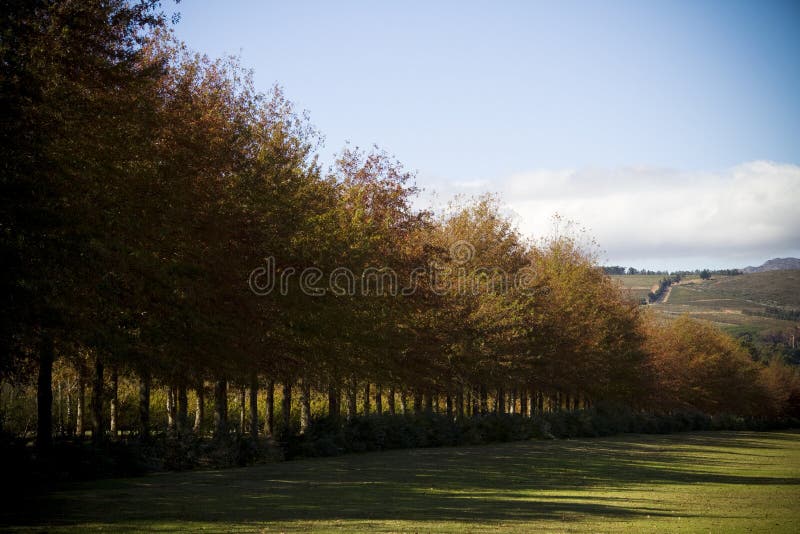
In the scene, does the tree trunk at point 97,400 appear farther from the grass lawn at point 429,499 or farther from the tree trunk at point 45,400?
the grass lawn at point 429,499

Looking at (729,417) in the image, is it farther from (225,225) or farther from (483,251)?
(225,225)

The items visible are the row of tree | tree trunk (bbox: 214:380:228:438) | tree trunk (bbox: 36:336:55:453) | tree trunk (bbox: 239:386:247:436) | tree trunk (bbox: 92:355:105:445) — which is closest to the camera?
the row of tree

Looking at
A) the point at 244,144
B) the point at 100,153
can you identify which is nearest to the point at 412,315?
the point at 244,144

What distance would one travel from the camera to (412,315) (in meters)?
47.8

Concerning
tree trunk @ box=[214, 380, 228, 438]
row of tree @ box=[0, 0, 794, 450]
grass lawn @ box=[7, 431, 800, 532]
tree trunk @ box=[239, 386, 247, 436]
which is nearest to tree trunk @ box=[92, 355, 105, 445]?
row of tree @ box=[0, 0, 794, 450]

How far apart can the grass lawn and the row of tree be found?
15.5 feet

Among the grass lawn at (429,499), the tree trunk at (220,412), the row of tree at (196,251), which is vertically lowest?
the grass lawn at (429,499)

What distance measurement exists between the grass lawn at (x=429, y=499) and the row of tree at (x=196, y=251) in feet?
15.5

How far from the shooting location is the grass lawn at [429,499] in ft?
56.8

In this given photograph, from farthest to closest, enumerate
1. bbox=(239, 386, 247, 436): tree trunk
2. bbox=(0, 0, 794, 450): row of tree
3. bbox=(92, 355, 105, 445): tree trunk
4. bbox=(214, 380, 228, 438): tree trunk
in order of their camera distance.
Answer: bbox=(239, 386, 247, 436): tree trunk
bbox=(214, 380, 228, 438): tree trunk
bbox=(92, 355, 105, 445): tree trunk
bbox=(0, 0, 794, 450): row of tree

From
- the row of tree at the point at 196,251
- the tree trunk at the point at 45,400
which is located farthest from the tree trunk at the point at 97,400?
the tree trunk at the point at 45,400

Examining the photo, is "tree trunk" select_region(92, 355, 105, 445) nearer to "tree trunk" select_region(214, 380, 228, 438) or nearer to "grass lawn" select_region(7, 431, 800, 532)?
"grass lawn" select_region(7, 431, 800, 532)

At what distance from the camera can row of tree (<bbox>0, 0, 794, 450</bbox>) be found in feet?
70.4

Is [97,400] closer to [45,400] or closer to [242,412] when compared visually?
[45,400]
